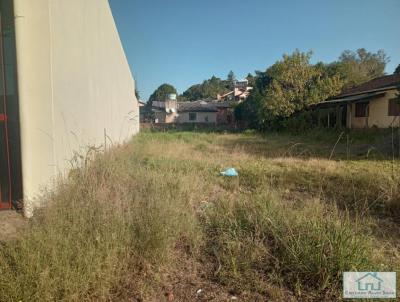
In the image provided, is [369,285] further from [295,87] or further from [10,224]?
[295,87]

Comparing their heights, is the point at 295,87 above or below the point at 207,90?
below

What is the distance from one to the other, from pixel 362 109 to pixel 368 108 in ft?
2.16

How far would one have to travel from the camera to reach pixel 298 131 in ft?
68.3

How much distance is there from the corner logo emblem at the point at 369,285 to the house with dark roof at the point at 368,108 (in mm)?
13904

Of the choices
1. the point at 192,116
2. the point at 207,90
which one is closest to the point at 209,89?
the point at 207,90

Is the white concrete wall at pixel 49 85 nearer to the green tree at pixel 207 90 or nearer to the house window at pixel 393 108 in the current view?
the house window at pixel 393 108

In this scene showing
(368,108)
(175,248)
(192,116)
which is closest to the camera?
(175,248)

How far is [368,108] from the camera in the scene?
17.3 meters

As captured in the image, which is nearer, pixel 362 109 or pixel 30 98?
pixel 30 98

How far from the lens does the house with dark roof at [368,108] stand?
15.4 m

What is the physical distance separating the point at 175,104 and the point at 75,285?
44063 millimetres

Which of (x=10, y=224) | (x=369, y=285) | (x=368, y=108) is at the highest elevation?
(x=368, y=108)

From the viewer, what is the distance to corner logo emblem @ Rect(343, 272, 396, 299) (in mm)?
2158

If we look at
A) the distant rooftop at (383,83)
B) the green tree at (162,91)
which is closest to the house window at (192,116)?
the distant rooftop at (383,83)
